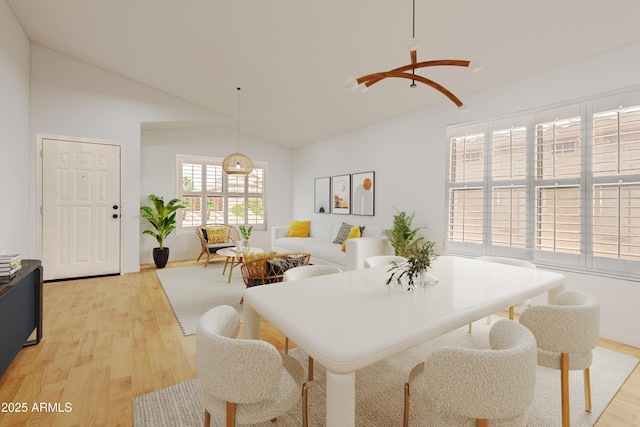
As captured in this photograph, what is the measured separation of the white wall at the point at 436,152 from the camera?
8.93ft

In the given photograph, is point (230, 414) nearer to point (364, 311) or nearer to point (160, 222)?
point (364, 311)

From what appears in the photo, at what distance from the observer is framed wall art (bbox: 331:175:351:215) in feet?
19.5

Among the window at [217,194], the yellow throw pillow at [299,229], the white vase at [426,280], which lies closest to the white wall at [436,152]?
the yellow throw pillow at [299,229]

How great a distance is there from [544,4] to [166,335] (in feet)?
13.9

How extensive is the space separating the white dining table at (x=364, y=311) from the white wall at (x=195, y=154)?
5.33m

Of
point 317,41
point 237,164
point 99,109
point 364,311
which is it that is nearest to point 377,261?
point 364,311

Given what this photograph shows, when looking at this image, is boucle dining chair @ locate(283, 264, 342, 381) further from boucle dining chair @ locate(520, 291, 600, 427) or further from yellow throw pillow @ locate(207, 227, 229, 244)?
yellow throw pillow @ locate(207, 227, 229, 244)

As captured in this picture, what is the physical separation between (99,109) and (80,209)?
1.61 metres

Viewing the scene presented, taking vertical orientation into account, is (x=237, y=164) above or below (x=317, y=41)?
below

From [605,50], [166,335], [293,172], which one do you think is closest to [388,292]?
[166,335]

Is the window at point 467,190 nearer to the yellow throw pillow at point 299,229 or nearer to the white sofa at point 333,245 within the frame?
the white sofa at point 333,245

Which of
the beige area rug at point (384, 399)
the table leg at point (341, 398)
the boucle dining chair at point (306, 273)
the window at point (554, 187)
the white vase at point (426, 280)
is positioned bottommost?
the beige area rug at point (384, 399)

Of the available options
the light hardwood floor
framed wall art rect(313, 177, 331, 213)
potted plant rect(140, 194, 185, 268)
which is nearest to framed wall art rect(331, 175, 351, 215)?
framed wall art rect(313, 177, 331, 213)

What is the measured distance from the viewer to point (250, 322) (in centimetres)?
163
